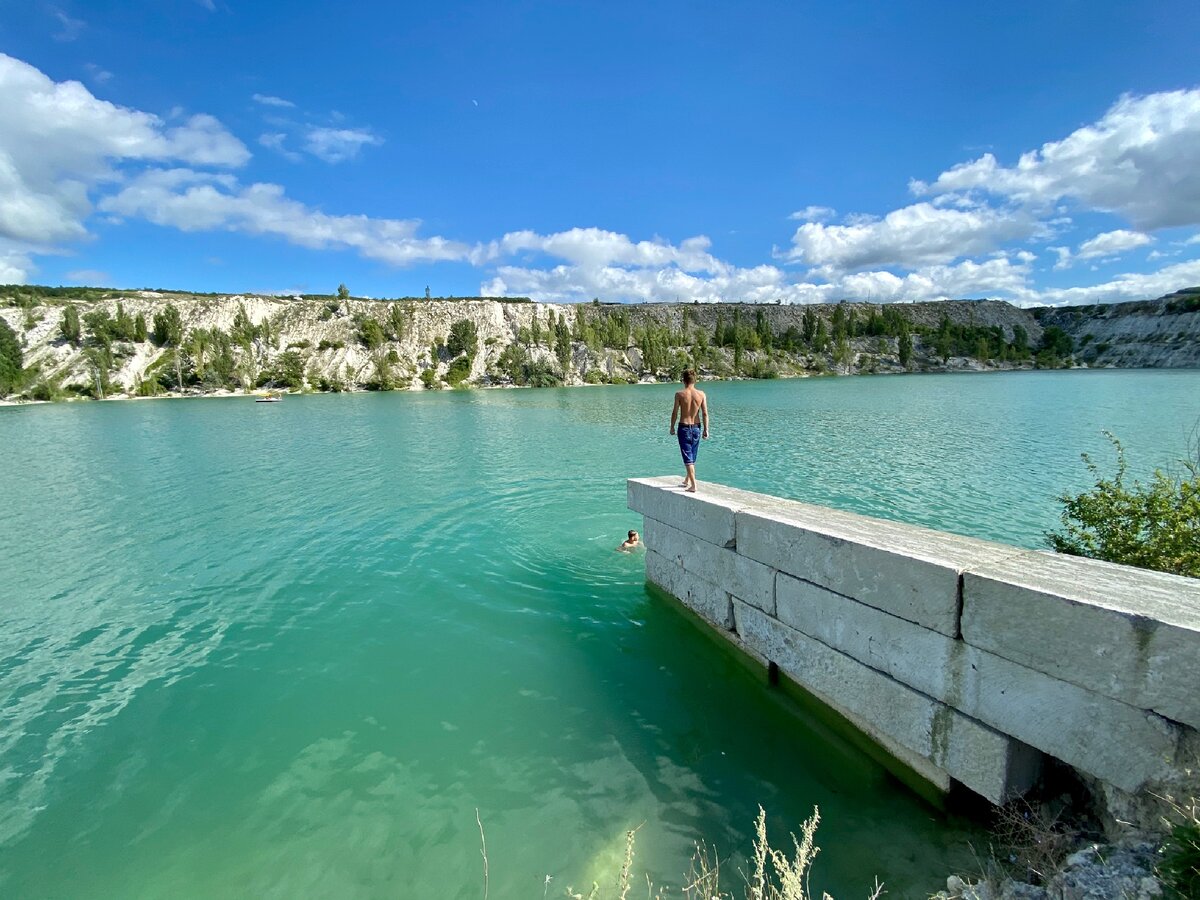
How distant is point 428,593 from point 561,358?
389 feet

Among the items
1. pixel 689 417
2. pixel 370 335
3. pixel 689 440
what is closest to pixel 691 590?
pixel 689 440

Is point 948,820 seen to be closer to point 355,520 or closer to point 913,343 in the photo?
point 355,520

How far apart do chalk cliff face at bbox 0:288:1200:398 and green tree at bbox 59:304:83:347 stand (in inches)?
22.7

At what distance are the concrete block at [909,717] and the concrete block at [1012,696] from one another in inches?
5.7

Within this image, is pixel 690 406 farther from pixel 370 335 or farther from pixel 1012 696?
pixel 370 335

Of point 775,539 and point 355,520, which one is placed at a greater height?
point 775,539

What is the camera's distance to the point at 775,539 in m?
7.12

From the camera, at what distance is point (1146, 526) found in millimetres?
7891

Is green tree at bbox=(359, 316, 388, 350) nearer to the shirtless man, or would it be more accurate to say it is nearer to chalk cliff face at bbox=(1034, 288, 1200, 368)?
the shirtless man

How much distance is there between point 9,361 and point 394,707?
456 ft

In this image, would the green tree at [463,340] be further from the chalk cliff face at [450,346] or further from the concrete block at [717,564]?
the concrete block at [717,564]

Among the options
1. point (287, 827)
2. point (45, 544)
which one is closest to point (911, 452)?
point (287, 827)

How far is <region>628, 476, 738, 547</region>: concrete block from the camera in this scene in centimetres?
827

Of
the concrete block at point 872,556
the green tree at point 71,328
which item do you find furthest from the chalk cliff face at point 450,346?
the concrete block at point 872,556
